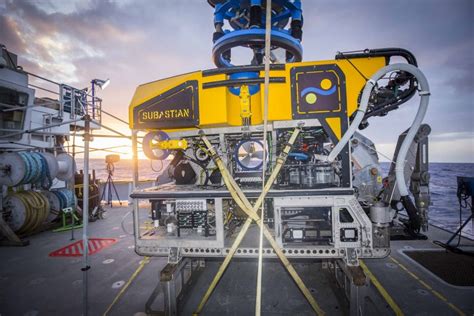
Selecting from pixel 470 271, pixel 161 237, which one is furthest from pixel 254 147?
pixel 470 271

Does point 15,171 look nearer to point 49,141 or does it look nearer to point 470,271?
point 49,141

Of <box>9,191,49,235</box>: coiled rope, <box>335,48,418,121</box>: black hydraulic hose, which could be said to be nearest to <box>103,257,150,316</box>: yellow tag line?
<box>9,191,49,235</box>: coiled rope

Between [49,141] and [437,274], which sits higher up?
A: [49,141]

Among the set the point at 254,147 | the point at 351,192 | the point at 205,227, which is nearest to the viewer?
the point at 351,192

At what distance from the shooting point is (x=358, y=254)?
3.13 m

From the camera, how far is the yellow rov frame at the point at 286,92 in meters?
3.23

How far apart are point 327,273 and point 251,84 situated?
437 cm

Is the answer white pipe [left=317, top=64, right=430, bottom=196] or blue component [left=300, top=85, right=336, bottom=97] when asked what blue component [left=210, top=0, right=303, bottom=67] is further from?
white pipe [left=317, top=64, right=430, bottom=196]

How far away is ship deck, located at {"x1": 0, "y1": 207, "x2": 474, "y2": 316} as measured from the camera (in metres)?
3.74

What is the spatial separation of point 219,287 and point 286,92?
3961 millimetres

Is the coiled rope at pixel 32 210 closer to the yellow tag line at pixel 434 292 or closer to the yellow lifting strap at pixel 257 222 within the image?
the yellow lifting strap at pixel 257 222

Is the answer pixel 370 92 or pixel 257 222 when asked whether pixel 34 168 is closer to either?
pixel 257 222

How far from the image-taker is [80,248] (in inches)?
267

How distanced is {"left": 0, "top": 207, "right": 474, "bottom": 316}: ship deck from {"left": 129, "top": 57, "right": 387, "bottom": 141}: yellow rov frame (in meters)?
3.10
